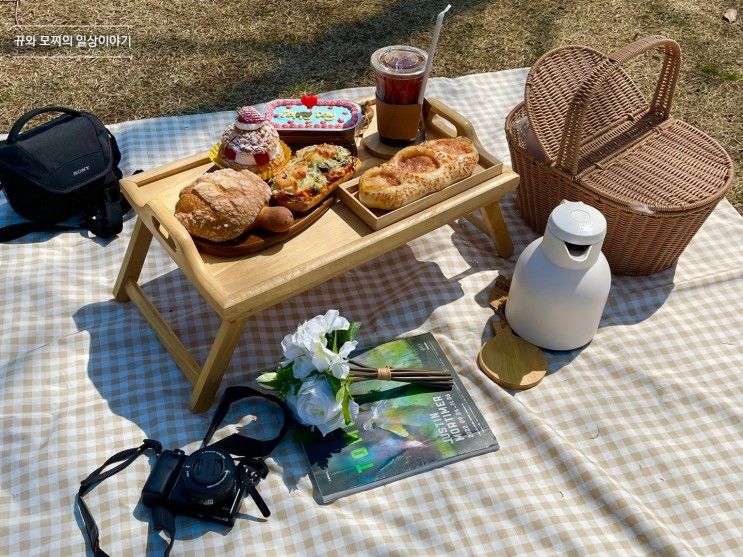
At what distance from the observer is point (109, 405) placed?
204 centimetres

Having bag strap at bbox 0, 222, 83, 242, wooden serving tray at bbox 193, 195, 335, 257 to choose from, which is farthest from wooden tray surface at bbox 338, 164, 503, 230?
bag strap at bbox 0, 222, 83, 242

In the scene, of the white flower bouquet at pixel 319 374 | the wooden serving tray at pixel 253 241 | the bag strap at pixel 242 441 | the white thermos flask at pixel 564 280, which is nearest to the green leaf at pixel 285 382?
the white flower bouquet at pixel 319 374

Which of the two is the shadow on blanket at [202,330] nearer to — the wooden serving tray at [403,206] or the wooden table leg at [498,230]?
the wooden table leg at [498,230]

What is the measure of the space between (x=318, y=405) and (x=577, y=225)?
893mm

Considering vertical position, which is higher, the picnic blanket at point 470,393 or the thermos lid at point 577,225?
the thermos lid at point 577,225

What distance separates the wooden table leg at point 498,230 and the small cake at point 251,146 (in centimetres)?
75

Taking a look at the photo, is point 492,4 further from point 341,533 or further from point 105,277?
point 341,533

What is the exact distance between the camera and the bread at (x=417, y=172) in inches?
81.7

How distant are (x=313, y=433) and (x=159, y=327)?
618 millimetres

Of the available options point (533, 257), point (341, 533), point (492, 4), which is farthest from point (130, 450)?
point (492, 4)

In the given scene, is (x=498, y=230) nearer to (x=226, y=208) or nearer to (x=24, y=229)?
(x=226, y=208)

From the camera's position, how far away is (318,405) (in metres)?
1.84

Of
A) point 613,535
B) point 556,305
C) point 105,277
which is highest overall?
point 556,305

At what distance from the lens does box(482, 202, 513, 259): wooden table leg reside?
242 centimetres
